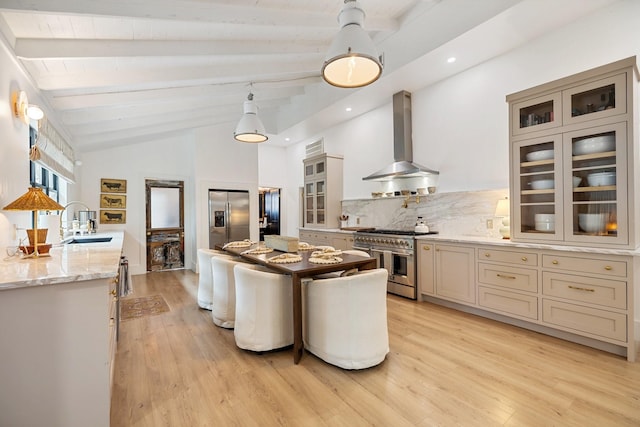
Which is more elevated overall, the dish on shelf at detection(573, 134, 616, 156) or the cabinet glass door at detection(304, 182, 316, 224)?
the dish on shelf at detection(573, 134, 616, 156)

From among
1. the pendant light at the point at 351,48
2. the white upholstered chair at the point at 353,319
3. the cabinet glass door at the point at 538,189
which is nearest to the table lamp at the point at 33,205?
the white upholstered chair at the point at 353,319

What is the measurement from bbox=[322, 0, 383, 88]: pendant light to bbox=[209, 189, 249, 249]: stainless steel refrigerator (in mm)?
4640

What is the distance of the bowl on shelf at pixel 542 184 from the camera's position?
2.94 metres

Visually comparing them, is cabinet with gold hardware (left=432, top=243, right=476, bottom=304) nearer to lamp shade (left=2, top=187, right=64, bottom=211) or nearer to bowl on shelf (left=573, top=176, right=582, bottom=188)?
bowl on shelf (left=573, top=176, right=582, bottom=188)

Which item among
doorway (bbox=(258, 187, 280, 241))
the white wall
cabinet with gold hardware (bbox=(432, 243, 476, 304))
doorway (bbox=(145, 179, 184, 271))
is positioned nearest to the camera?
the white wall

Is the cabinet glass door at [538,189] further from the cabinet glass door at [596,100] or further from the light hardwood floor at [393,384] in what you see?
the light hardwood floor at [393,384]

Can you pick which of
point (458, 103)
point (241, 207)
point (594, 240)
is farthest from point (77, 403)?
point (241, 207)

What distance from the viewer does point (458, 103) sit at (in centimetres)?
414

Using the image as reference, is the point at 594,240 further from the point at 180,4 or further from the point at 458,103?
the point at 180,4

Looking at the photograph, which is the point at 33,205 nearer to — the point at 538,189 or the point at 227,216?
the point at 538,189

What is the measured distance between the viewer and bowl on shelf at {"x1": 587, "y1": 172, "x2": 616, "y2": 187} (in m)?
2.56

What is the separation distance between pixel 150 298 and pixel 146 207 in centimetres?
261

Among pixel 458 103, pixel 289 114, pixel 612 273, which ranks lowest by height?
pixel 612 273

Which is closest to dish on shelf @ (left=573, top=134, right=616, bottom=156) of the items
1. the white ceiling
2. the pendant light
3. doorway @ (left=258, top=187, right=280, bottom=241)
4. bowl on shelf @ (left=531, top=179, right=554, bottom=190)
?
bowl on shelf @ (left=531, top=179, right=554, bottom=190)
